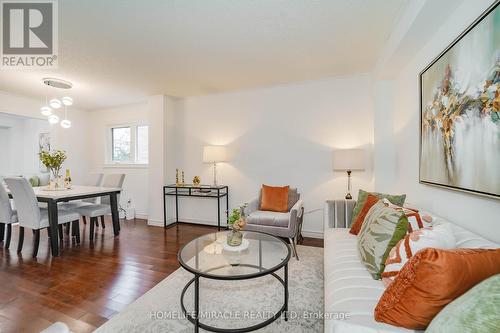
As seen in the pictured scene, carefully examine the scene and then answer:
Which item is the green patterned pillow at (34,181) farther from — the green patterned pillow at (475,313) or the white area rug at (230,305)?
the green patterned pillow at (475,313)

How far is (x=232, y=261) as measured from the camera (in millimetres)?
1869

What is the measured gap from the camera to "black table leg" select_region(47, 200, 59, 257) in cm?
282

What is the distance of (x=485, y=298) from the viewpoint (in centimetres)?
65

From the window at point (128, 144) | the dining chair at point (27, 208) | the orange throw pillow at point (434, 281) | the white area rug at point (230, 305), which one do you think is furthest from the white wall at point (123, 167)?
the orange throw pillow at point (434, 281)

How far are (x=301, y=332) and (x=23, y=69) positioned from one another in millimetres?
4479

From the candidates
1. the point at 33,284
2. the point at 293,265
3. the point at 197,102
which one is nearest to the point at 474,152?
the point at 293,265

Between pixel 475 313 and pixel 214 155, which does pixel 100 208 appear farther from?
pixel 475 313

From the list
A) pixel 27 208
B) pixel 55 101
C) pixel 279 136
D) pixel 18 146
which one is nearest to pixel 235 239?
pixel 279 136

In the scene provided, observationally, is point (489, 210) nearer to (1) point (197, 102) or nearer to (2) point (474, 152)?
(2) point (474, 152)

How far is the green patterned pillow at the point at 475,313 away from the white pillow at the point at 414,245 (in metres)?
0.48

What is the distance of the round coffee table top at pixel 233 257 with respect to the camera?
1.65 meters

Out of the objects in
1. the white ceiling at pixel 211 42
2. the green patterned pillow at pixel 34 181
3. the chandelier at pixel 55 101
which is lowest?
the green patterned pillow at pixel 34 181

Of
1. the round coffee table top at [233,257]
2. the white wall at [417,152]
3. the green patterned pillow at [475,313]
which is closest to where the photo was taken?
the green patterned pillow at [475,313]

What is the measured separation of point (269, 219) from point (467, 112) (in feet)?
6.96
